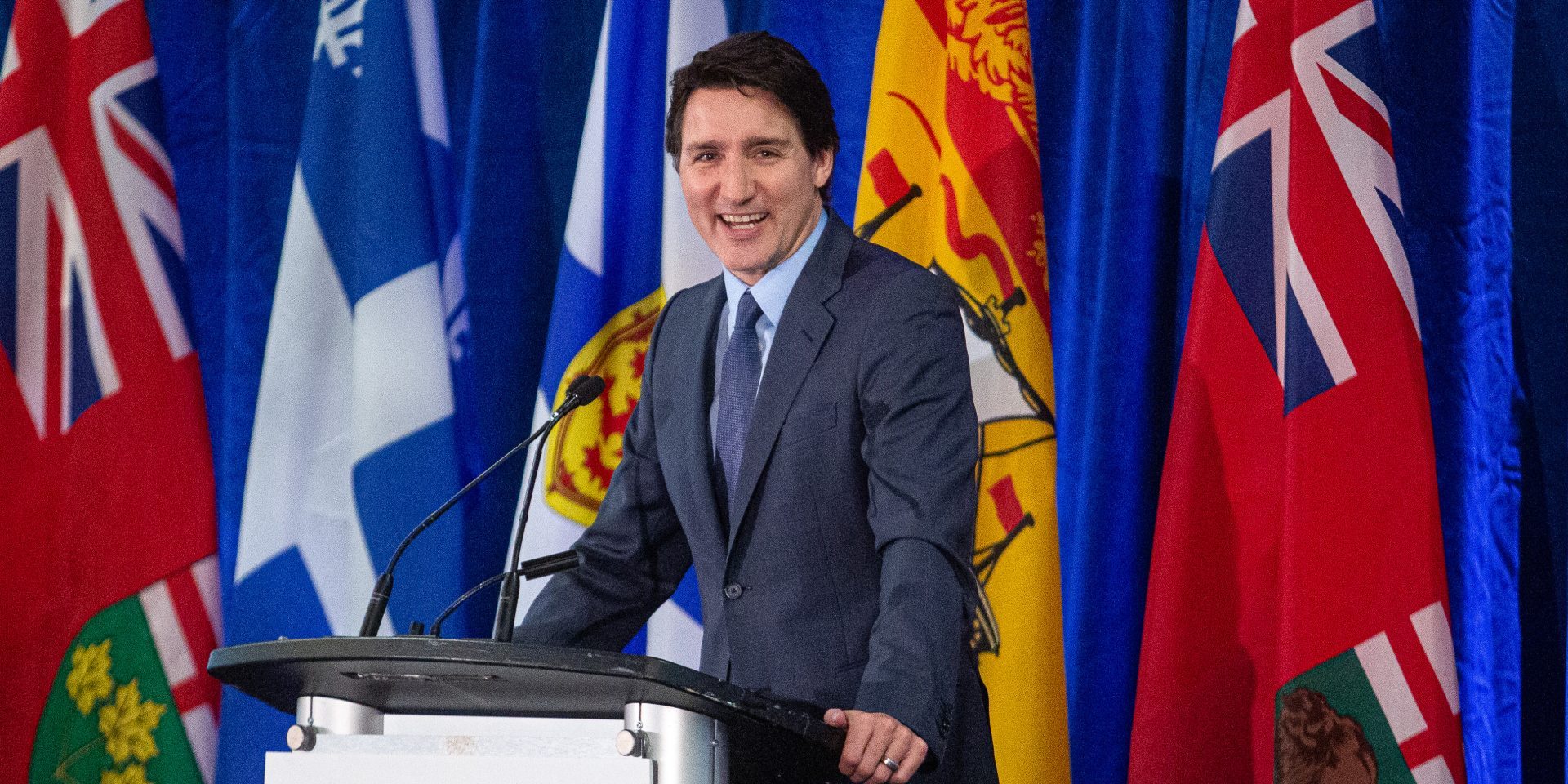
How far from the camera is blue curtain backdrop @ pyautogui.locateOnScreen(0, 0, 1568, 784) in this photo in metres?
2.25

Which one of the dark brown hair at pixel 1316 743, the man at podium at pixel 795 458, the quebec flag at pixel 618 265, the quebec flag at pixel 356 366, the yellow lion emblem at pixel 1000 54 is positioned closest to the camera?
the man at podium at pixel 795 458

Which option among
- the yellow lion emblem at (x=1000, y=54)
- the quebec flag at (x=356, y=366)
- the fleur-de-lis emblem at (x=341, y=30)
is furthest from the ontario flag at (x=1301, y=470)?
the fleur-de-lis emblem at (x=341, y=30)

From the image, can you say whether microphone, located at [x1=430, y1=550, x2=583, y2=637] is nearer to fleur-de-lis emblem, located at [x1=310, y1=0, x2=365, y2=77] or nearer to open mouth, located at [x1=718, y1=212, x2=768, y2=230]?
open mouth, located at [x1=718, y1=212, x2=768, y2=230]

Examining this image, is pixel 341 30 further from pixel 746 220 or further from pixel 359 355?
pixel 746 220

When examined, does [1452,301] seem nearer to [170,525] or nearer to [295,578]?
[295,578]

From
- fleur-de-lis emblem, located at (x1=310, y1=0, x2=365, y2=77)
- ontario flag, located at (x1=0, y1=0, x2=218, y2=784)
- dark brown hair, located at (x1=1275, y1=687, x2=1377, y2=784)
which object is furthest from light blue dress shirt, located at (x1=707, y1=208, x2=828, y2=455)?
ontario flag, located at (x1=0, y1=0, x2=218, y2=784)

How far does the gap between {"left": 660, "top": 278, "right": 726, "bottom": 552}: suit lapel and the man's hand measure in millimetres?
365

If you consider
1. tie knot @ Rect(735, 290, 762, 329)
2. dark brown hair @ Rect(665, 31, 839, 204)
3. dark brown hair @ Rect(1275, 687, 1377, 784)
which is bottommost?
dark brown hair @ Rect(1275, 687, 1377, 784)

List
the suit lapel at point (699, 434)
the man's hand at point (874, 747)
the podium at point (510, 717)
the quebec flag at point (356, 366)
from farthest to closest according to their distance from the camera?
the quebec flag at point (356, 366) < the suit lapel at point (699, 434) < the man's hand at point (874, 747) < the podium at point (510, 717)

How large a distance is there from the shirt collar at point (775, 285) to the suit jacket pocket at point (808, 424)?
132 millimetres

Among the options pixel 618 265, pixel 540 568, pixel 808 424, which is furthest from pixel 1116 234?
pixel 540 568

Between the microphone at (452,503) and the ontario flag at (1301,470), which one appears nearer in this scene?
the microphone at (452,503)

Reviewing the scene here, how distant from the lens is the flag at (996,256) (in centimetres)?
231

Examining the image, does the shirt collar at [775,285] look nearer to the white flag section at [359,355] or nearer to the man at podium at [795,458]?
the man at podium at [795,458]
